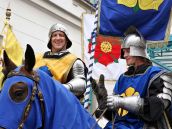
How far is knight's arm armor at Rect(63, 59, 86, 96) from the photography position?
3111mm

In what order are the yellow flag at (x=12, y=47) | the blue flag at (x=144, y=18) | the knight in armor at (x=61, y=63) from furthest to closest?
1. the yellow flag at (x=12, y=47)
2. the blue flag at (x=144, y=18)
3. the knight in armor at (x=61, y=63)

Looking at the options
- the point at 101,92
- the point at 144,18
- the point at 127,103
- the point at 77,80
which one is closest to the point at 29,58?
the point at 101,92

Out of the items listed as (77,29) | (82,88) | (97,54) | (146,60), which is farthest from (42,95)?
(77,29)

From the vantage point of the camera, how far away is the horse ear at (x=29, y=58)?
6.25ft

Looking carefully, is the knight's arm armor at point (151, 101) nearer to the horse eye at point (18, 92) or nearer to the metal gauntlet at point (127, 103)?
the metal gauntlet at point (127, 103)

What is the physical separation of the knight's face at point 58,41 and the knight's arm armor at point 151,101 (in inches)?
39.5

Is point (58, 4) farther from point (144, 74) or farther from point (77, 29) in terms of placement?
point (144, 74)

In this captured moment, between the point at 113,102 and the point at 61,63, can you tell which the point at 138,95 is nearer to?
the point at 113,102

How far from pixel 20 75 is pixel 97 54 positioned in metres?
5.55

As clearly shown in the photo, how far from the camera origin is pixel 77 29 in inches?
474

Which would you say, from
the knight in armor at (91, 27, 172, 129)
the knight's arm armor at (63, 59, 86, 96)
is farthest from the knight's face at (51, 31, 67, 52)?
the knight in armor at (91, 27, 172, 129)

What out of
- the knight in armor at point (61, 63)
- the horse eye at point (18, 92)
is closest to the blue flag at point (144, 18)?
the knight in armor at point (61, 63)

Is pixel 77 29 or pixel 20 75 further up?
pixel 77 29

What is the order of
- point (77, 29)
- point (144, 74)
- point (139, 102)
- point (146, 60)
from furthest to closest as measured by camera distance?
point (77, 29)
point (146, 60)
point (144, 74)
point (139, 102)
